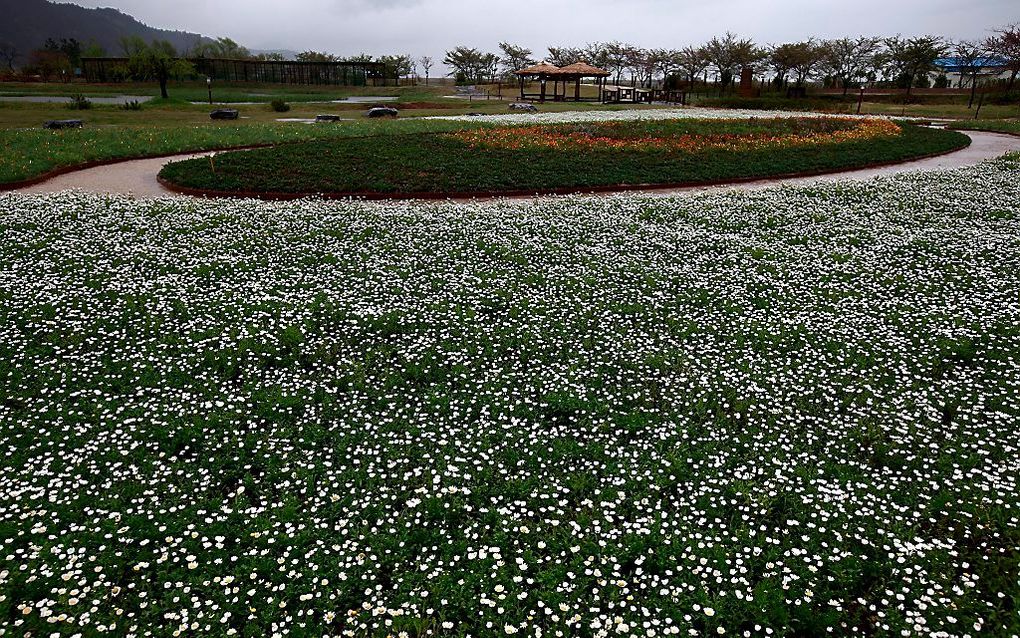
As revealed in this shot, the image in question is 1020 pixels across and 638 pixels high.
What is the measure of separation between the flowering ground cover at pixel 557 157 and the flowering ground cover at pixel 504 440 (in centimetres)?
539

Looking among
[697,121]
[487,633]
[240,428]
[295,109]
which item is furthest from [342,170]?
[295,109]

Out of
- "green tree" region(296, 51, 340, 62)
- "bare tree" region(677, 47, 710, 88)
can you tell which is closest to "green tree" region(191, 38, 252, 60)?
"green tree" region(296, 51, 340, 62)

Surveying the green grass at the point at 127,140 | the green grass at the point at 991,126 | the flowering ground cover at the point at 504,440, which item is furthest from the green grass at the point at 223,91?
the flowering ground cover at the point at 504,440

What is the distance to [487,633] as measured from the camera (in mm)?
3582

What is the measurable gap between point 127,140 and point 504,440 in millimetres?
21948

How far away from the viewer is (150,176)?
16.5 metres

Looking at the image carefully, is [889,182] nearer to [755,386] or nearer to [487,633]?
[755,386]

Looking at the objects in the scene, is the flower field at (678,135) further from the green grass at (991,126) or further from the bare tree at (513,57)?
the bare tree at (513,57)

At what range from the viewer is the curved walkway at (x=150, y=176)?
14984 millimetres

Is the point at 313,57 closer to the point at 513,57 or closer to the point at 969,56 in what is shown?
the point at 513,57

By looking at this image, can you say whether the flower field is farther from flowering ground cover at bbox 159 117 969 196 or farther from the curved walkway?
the curved walkway

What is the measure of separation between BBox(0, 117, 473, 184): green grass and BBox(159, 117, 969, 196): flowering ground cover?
98.3 inches

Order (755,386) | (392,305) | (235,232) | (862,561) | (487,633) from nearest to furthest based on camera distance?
(487,633) → (862,561) → (755,386) → (392,305) → (235,232)

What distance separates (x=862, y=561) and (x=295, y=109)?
134 ft
